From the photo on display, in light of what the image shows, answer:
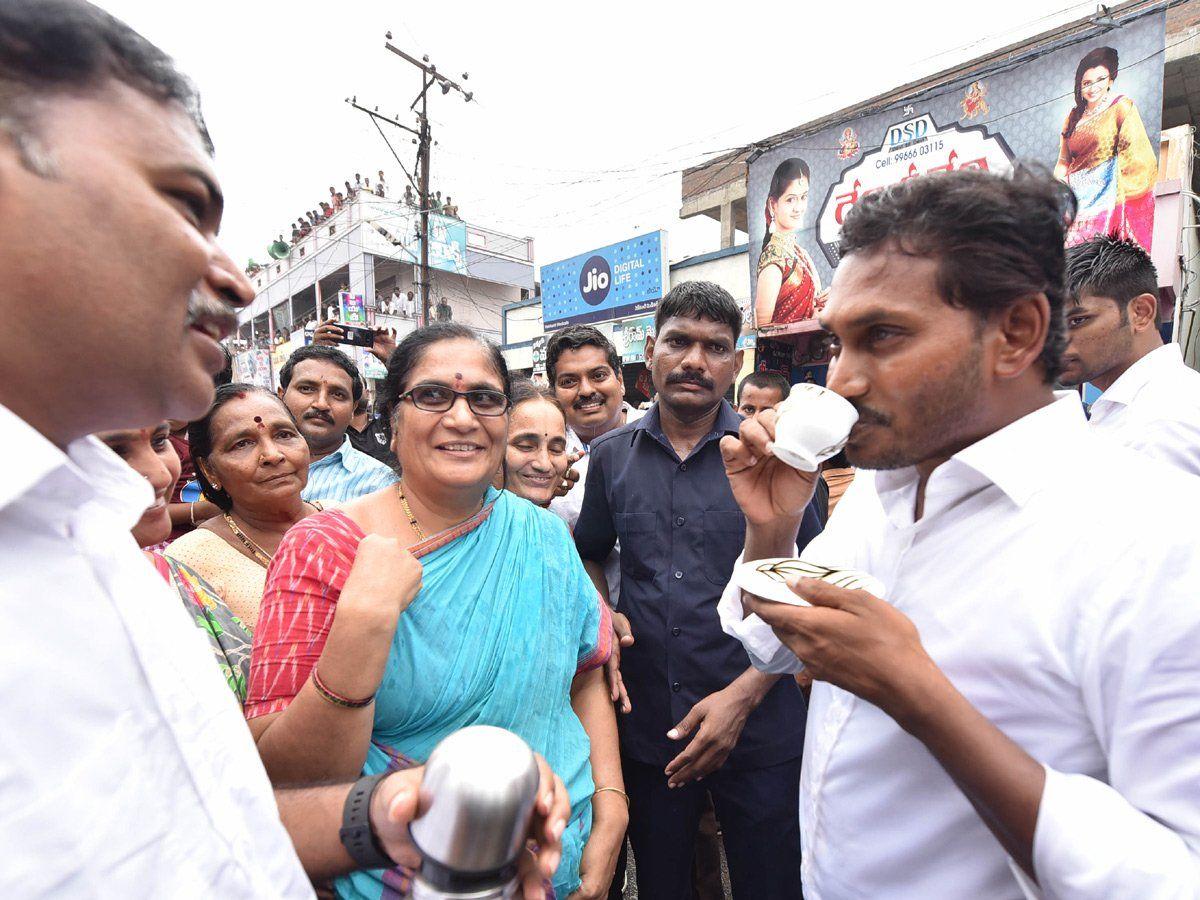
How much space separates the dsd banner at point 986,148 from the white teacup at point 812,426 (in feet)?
16.8

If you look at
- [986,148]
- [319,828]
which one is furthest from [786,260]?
[319,828]

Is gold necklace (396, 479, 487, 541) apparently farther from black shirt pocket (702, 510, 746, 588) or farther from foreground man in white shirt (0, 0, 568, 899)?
black shirt pocket (702, 510, 746, 588)

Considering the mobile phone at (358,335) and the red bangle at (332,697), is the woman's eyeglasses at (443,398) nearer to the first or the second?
the red bangle at (332,697)

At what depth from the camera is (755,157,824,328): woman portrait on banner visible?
33.9 ft

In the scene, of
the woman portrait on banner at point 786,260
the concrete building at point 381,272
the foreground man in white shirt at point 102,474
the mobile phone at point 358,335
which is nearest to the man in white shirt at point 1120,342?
the foreground man in white shirt at point 102,474

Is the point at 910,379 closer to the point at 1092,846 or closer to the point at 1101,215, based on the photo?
the point at 1092,846

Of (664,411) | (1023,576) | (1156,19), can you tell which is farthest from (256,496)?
(1156,19)

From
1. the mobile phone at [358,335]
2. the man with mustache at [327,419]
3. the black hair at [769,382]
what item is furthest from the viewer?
the black hair at [769,382]

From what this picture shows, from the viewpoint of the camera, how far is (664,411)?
2.57 metres

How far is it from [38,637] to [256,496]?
1.85 meters

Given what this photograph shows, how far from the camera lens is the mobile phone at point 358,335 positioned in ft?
14.2

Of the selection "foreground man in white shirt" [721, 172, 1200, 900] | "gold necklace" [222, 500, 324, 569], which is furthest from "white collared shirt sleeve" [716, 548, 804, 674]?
"gold necklace" [222, 500, 324, 569]

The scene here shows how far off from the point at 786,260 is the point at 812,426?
33.9 ft

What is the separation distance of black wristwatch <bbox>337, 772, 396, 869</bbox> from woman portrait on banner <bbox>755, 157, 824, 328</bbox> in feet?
34.1
